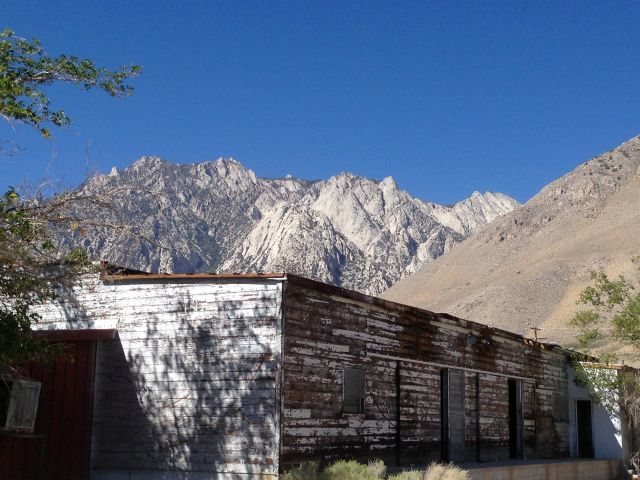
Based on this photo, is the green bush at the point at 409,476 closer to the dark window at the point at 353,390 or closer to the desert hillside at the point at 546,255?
the dark window at the point at 353,390

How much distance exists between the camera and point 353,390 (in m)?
16.0

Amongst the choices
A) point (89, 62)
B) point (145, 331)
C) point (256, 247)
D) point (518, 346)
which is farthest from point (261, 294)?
point (256, 247)

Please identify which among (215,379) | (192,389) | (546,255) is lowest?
(192,389)

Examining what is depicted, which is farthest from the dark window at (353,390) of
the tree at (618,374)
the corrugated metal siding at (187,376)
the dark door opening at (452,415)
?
the tree at (618,374)

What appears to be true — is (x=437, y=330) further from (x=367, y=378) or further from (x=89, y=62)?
(x=89, y=62)

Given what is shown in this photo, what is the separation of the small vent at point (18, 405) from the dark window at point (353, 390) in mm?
5436

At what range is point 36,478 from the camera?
13.9m

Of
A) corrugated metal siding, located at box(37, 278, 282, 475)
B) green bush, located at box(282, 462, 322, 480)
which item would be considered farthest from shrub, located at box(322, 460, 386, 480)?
corrugated metal siding, located at box(37, 278, 282, 475)

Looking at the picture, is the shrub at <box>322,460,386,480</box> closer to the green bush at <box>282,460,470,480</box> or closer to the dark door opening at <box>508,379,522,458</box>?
the green bush at <box>282,460,470,480</box>

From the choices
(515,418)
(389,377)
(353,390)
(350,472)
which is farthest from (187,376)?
(515,418)

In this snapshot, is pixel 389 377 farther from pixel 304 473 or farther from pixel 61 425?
pixel 61 425

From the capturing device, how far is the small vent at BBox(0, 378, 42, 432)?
43.1 ft

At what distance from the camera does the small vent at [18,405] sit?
1312cm

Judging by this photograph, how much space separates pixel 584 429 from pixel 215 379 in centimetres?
1700
